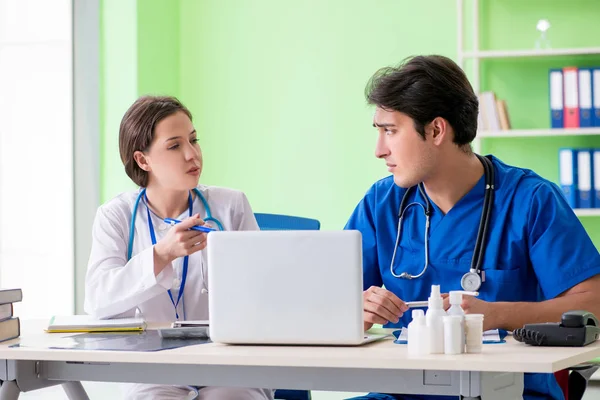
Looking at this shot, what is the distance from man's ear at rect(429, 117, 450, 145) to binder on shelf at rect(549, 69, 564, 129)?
7.67 ft

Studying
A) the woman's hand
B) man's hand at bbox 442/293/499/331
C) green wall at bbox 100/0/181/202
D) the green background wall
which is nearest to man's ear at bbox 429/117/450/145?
man's hand at bbox 442/293/499/331

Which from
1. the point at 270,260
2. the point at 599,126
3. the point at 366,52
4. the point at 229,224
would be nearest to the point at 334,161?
the point at 366,52

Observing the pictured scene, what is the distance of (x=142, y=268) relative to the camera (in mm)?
2158

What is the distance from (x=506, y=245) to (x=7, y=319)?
113 centimetres

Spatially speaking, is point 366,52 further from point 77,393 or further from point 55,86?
point 77,393

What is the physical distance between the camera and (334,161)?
190 inches

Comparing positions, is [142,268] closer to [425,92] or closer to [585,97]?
[425,92]

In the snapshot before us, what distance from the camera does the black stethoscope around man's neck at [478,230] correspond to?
2.00 metres

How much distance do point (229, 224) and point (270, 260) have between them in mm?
872

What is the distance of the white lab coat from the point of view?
2170 mm

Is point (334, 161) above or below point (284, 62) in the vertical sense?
below

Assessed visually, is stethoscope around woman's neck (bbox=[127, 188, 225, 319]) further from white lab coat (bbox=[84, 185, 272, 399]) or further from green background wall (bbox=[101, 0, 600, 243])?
green background wall (bbox=[101, 0, 600, 243])

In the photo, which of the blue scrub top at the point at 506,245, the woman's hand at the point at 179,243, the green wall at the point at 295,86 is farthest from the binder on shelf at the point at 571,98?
the woman's hand at the point at 179,243

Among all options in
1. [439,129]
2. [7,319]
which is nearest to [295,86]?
[439,129]
